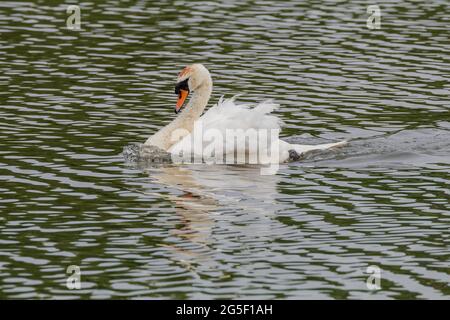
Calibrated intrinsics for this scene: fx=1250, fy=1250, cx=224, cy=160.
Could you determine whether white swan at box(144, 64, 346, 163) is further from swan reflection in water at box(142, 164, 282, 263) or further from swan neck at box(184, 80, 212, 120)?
swan neck at box(184, 80, 212, 120)

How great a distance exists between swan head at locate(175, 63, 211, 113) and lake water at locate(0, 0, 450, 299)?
3.23ft

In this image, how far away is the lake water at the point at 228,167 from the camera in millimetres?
13180

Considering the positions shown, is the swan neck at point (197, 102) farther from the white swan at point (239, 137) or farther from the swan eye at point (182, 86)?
the white swan at point (239, 137)

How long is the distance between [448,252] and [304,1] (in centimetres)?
1740

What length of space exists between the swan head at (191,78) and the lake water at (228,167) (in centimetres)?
98

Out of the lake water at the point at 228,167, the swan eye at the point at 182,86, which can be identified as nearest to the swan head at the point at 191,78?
the swan eye at the point at 182,86

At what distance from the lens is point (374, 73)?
24.3m

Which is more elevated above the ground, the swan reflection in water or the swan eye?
the swan eye

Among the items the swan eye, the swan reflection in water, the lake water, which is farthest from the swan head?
the swan reflection in water

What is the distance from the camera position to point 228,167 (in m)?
18.4

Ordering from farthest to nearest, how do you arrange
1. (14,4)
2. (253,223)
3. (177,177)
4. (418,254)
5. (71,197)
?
(14,4) → (177,177) → (71,197) → (253,223) → (418,254)

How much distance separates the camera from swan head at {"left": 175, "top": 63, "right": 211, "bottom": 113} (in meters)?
19.8
